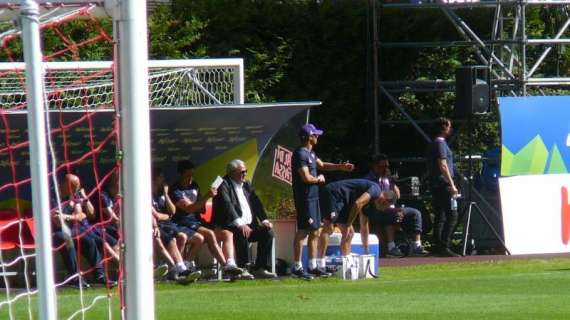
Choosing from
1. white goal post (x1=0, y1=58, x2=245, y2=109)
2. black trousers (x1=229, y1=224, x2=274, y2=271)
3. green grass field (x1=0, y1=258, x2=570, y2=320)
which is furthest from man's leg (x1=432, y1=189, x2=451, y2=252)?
black trousers (x1=229, y1=224, x2=274, y2=271)

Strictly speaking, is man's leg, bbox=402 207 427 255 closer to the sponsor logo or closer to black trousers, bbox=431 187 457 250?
black trousers, bbox=431 187 457 250

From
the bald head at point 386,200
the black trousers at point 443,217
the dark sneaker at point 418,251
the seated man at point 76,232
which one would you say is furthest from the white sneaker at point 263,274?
the black trousers at point 443,217

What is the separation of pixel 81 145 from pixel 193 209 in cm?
161

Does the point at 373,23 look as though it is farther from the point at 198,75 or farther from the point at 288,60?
the point at 198,75

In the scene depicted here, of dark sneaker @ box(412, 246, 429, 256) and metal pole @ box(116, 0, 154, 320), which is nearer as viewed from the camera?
metal pole @ box(116, 0, 154, 320)

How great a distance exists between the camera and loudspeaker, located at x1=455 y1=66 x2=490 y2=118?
19.5 metres

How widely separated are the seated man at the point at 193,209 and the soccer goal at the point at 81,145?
987mm

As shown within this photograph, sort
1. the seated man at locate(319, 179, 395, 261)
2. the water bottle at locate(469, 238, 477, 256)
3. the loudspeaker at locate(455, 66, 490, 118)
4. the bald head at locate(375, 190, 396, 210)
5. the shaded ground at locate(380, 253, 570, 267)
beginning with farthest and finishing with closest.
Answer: the water bottle at locate(469, 238, 477, 256), the loudspeaker at locate(455, 66, 490, 118), the bald head at locate(375, 190, 396, 210), the shaded ground at locate(380, 253, 570, 267), the seated man at locate(319, 179, 395, 261)

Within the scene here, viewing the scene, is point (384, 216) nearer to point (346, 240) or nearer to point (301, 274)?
point (346, 240)

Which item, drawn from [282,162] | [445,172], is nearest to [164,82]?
[282,162]

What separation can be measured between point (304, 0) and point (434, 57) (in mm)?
2572

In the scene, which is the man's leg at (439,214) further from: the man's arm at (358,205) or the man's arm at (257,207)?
the man's arm at (257,207)

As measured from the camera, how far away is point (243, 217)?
52.2 ft

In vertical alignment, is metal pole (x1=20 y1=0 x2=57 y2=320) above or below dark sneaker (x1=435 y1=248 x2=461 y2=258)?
above
